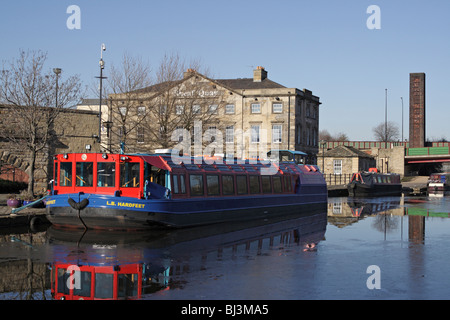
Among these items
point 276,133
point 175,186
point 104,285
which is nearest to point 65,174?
point 175,186

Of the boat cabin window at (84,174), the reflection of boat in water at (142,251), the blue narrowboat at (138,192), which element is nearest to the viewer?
the reflection of boat in water at (142,251)

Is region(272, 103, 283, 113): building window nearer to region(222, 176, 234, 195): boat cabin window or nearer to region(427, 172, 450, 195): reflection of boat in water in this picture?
region(427, 172, 450, 195): reflection of boat in water

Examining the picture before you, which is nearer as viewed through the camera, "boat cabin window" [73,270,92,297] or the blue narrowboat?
"boat cabin window" [73,270,92,297]

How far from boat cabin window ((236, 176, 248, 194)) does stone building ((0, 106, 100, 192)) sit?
874cm

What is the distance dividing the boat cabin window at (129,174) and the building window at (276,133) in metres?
46.0

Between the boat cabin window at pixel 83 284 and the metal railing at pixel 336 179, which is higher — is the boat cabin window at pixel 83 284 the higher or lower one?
the lower one

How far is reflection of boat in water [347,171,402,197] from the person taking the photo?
5209cm

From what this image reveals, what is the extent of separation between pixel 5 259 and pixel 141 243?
4365 mm

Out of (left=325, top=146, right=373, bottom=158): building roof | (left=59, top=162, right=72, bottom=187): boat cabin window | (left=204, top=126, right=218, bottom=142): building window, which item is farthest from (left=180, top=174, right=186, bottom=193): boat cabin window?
(left=325, top=146, right=373, bottom=158): building roof

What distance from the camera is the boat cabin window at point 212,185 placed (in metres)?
22.6

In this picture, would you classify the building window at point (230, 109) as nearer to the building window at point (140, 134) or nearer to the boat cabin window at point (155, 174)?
the building window at point (140, 134)

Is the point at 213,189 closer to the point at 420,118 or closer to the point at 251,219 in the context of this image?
the point at 251,219

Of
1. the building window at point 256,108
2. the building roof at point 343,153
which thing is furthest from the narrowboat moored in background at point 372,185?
the building window at point 256,108
